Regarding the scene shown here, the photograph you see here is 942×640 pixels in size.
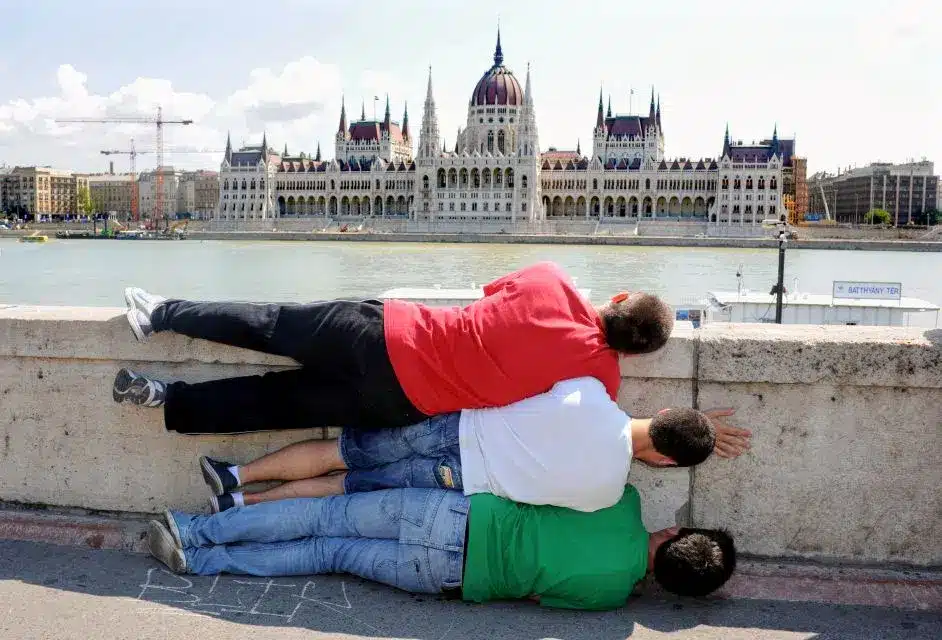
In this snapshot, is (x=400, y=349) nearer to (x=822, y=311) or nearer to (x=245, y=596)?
(x=245, y=596)

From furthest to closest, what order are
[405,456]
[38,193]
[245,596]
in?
1. [38,193]
2. [405,456]
3. [245,596]

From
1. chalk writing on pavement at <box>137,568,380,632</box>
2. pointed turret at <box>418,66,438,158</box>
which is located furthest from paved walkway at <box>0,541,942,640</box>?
pointed turret at <box>418,66,438,158</box>

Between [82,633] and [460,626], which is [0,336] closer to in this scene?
[82,633]

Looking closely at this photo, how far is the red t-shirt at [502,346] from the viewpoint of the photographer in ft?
9.76

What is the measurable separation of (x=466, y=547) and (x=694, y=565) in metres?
0.68

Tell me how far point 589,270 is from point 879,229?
45.5 m

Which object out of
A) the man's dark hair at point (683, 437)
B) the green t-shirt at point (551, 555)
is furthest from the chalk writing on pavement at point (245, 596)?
the man's dark hair at point (683, 437)

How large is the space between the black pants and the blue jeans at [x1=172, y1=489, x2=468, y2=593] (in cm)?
28

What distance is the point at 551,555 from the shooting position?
290cm

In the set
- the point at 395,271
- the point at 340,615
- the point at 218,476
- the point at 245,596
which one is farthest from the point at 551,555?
the point at 395,271

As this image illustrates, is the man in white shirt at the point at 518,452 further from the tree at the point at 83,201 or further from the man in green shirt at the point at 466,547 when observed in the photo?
the tree at the point at 83,201

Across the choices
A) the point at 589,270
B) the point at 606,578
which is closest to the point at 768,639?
the point at 606,578

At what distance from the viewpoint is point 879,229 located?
273ft

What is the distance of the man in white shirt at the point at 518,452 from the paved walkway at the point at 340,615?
333 mm
